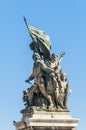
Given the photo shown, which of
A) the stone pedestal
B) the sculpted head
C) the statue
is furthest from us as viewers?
the sculpted head

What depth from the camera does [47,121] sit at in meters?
26.8

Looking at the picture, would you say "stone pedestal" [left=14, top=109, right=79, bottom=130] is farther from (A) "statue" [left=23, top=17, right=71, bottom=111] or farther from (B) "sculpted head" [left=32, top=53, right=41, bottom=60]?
(B) "sculpted head" [left=32, top=53, right=41, bottom=60]

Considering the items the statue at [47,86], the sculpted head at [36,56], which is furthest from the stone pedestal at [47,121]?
the sculpted head at [36,56]

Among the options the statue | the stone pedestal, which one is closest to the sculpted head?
the statue

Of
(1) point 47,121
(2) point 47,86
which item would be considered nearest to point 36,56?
(2) point 47,86

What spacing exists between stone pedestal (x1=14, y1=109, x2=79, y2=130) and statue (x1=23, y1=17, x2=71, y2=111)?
0.39 metres

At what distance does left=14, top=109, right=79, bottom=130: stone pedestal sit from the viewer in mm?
26641

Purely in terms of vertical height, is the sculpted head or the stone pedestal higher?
the sculpted head

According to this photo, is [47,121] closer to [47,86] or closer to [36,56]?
[47,86]

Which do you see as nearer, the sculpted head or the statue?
the statue

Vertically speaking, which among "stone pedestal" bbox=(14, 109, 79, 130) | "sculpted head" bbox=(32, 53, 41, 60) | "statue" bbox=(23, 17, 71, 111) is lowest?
"stone pedestal" bbox=(14, 109, 79, 130)

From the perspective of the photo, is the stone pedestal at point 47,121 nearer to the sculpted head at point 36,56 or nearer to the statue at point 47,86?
the statue at point 47,86

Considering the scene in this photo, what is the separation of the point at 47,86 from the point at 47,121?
7.26 feet

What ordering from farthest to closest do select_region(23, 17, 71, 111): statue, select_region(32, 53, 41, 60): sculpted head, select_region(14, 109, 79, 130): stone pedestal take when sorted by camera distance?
1. select_region(32, 53, 41, 60): sculpted head
2. select_region(23, 17, 71, 111): statue
3. select_region(14, 109, 79, 130): stone pedestal
